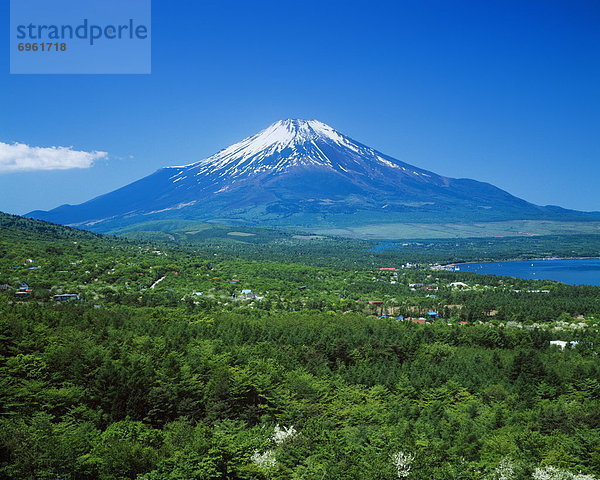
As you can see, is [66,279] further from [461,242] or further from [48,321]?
[461,242]

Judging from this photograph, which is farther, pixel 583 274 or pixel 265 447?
pixel 583 274

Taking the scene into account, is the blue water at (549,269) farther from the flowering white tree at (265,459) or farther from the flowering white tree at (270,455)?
the flowering white tree at (265,459)

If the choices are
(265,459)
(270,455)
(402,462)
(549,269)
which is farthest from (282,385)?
(549,269)

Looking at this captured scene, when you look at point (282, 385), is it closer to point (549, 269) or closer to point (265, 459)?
point (265, 459)

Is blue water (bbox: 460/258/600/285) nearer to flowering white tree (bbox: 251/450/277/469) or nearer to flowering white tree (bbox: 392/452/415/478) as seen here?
flowering white tree (bbox: 392/452/415/478)

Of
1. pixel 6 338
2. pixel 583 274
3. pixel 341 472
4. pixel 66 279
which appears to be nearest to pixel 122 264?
pixel 66 279

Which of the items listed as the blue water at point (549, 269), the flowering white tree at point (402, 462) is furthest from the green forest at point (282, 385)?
the blue water at point (549, 269)
